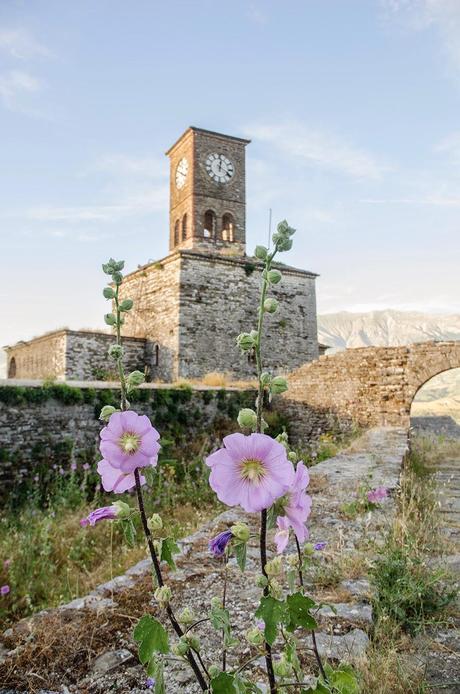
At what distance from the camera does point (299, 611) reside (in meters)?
1.04

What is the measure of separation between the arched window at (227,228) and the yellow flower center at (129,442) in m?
20.5

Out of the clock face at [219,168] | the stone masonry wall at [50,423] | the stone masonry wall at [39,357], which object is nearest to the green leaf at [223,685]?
the stone masonry wall at [50,423]

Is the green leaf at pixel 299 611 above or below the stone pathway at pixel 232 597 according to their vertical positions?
above

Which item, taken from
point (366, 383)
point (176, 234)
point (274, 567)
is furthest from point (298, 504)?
point (176, 234)

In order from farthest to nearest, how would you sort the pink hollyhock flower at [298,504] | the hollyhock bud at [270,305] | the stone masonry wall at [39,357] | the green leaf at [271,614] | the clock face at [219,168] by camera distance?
the clock face at [219,168] → the stone masonry wall at [39,357] → the hollyhock bud at [270,305] → the pink hollyhock flower at [298,504] → the green leaf at [271,614]

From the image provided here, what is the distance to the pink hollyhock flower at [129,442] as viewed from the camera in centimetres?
112

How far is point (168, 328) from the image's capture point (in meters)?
17.7

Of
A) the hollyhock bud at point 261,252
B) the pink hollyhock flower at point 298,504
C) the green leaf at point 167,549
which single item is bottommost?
the green leaf at point 167,549

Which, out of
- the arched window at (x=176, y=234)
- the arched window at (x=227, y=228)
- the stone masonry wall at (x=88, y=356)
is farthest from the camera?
the arched window at (x=176, y=234)

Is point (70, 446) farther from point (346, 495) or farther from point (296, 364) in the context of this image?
point (296, 364)

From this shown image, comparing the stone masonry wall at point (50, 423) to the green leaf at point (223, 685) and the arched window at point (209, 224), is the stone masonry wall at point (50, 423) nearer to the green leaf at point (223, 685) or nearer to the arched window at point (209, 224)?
the green leaf at point (223, 685)

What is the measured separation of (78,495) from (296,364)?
12902 millimetres

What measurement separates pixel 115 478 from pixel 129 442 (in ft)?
0.48

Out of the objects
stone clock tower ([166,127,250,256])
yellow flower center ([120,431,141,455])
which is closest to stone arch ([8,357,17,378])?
stone clock tower ([166,127,250,256])
